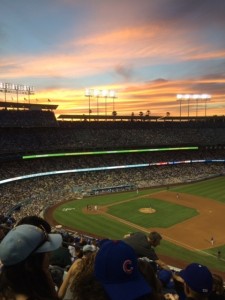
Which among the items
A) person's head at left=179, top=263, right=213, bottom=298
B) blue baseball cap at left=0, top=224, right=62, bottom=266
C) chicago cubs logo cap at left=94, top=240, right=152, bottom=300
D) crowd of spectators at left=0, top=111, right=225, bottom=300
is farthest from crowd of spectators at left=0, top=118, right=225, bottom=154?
chicago cubs logo cap at left=94, top=240, right=152, bottom=300

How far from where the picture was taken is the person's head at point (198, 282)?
4.13 metres

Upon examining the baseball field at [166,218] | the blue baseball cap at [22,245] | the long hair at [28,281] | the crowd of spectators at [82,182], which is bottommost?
the baseball field at [166,218]

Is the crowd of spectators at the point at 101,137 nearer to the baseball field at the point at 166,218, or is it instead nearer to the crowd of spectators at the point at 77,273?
the baseball field at the point at 166,218

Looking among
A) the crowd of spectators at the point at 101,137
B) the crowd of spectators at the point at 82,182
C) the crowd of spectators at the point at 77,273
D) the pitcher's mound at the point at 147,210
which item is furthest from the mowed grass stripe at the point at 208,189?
the crowd of spectators at the point at 77,273

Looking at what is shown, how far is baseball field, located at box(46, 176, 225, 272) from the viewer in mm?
30516

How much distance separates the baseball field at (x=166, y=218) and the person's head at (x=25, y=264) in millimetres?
26357

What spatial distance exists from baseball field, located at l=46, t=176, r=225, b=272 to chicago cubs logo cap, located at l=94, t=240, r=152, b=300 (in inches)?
1038

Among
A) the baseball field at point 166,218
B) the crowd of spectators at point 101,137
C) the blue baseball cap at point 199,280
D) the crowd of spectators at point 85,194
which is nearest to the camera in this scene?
the crowd of spectators at point 85,194

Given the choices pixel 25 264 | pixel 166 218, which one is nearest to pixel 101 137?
pixel 166 218

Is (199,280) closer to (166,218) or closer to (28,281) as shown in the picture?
(28,281)

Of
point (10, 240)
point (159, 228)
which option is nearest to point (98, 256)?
point (10, 240)

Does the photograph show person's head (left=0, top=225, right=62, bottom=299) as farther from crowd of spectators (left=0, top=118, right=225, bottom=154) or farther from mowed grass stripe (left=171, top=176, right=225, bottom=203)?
crowd of spectators (left=0, top=118, right=225, bottom=154)

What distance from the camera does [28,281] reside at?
3.04 metres

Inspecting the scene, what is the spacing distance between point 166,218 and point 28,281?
38.2 m
